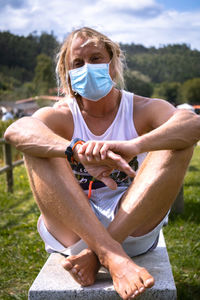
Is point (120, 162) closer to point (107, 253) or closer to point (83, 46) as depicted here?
point (107, 253)

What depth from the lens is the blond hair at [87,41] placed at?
234 centimetres

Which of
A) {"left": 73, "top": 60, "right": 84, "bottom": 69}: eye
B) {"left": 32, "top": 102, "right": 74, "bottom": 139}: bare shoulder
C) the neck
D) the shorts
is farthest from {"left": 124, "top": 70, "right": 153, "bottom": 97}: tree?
the shorts

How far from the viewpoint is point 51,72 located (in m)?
44.4

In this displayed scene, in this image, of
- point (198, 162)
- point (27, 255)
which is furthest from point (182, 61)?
point (27, 255)

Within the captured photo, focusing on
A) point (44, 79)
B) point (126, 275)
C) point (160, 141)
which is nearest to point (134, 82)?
point (160, 141)

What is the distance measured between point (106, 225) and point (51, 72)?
44096 millimetres

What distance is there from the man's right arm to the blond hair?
36 cm

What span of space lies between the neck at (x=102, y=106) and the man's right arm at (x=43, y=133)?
17 cm

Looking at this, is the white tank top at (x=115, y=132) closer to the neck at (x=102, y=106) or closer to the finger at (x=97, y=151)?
the neck at (x=102, y=106)

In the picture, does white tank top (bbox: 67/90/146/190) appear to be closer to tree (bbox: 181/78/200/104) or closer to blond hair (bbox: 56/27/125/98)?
blond hair (bbox: 56/27/125/98)

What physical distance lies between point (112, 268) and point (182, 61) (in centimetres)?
5416

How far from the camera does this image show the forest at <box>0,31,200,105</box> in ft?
163

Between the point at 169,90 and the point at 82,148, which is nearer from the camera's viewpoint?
the point at 82,148

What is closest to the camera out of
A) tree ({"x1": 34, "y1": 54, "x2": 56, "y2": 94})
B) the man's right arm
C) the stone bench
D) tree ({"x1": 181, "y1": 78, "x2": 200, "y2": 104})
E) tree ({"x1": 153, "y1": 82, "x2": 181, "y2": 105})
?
the stone bench
